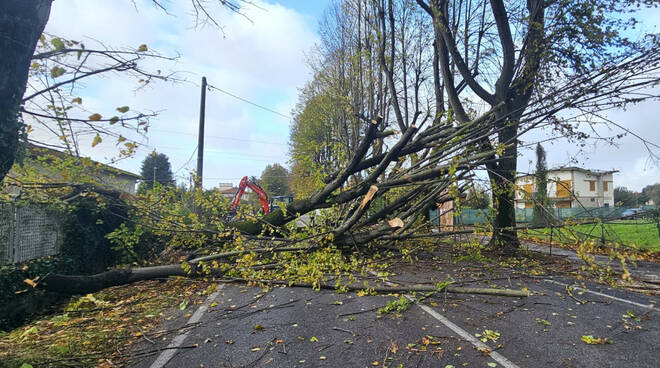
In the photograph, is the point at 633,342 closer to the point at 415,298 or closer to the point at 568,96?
the point at 415,298

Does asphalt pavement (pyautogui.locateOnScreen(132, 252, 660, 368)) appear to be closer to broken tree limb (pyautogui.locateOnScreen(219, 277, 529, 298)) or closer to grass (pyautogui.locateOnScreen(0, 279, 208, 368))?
broken tree limb (pyautogui.locateOnScreen(219, 277, 529, 298))

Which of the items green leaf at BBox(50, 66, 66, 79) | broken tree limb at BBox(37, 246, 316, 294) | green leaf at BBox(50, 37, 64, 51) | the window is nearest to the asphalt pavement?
broken tree limb at BBox(37, 246, 316, 294)

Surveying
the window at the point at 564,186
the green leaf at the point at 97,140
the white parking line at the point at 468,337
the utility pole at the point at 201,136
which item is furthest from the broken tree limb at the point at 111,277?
the utility pole at the point at 201,136

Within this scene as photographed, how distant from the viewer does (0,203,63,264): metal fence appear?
516 centimetres

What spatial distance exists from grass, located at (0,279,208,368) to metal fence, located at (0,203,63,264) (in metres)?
0.97

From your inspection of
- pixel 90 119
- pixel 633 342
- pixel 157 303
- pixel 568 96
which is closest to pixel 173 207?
pixel 157 303

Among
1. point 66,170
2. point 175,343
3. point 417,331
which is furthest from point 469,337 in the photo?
point 66,170

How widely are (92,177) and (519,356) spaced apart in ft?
23.4

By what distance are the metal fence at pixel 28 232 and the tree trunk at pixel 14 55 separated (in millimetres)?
Result: 3721

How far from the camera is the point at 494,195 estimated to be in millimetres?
6340

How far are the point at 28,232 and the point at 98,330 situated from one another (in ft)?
9.15

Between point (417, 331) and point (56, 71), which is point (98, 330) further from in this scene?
point (417, 331)

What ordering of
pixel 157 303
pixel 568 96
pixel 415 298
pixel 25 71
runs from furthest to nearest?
1. pixel 568 96
2. pixel 157 303
3. pixel 415 298
4. pixel 25 71

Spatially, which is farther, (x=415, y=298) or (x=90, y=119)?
(x=415, y=298)
